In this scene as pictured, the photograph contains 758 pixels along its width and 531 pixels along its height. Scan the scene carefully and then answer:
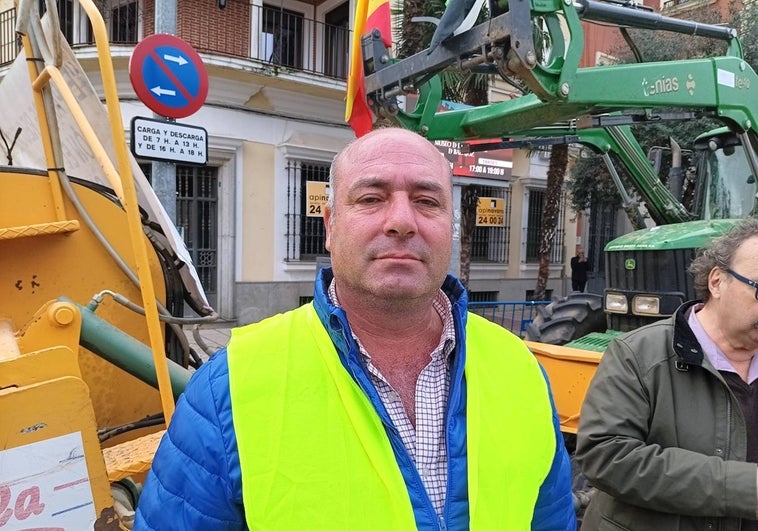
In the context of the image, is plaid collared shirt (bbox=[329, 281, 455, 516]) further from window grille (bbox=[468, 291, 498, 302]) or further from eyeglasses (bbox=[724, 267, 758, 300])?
window grille (bbox=[468, 291, 498, 302])

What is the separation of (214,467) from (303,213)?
11.5 metres

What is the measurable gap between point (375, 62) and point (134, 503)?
9.84ft

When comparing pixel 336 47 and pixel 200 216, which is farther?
pixel 336 47

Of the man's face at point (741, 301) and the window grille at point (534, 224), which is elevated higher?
the window grille at point (534, 224)

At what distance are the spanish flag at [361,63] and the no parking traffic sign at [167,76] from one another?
61.1 inches

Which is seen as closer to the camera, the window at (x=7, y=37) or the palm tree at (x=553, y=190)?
the palm tree at (x=553, y=190)

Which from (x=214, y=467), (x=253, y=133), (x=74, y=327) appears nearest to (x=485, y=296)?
(x=253, y=133)

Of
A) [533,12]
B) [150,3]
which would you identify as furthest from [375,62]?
[150,3]

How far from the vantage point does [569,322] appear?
4973 mm

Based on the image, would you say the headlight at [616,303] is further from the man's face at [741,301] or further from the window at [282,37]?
the window at [282,37]

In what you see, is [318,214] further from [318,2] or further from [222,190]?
[318,2]

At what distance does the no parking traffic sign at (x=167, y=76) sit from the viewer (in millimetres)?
4504

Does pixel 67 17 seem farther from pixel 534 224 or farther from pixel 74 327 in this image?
pixel 534 224

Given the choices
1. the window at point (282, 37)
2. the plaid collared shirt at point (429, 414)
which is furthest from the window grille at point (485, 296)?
the plaid collared shirt at point (429, 414)
